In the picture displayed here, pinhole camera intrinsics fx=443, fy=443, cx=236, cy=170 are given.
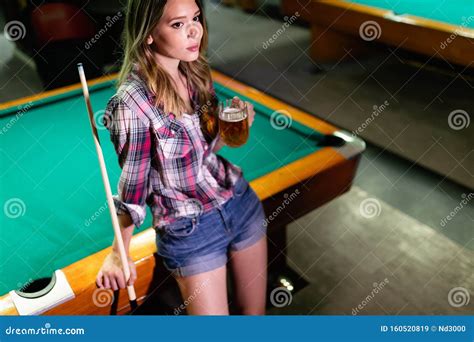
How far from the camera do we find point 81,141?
2285mm

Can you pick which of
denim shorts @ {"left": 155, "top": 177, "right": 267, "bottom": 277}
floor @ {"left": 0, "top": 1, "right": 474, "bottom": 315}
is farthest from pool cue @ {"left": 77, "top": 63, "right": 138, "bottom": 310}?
floor @ {"left": 0, "top": 1, "right": 474, "bottom": 315}

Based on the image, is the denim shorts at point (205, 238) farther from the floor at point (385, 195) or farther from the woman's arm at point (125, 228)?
the floor at point (385, 195)

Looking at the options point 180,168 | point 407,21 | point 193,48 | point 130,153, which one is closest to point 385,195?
point 407,21

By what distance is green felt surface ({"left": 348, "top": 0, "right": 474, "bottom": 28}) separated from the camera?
141 inches

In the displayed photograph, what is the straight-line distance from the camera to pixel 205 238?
5.29 feet

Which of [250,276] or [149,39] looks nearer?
[149,39]

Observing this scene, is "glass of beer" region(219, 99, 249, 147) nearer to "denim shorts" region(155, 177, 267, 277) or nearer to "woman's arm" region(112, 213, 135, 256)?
"denim shorts" region(155, 177, 267, 277)

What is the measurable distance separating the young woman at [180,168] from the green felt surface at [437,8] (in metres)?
2.67

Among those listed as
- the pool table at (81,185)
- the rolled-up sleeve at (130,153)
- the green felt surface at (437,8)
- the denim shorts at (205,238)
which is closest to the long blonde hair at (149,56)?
the rolled-up sleeve at (130,153)

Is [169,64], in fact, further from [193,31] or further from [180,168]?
[180,168]

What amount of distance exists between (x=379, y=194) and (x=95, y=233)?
6.79 feet

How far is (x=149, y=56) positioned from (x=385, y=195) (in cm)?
218

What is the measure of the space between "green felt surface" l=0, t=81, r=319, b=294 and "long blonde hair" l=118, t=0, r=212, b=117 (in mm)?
554

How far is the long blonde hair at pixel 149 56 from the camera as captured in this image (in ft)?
4.43
